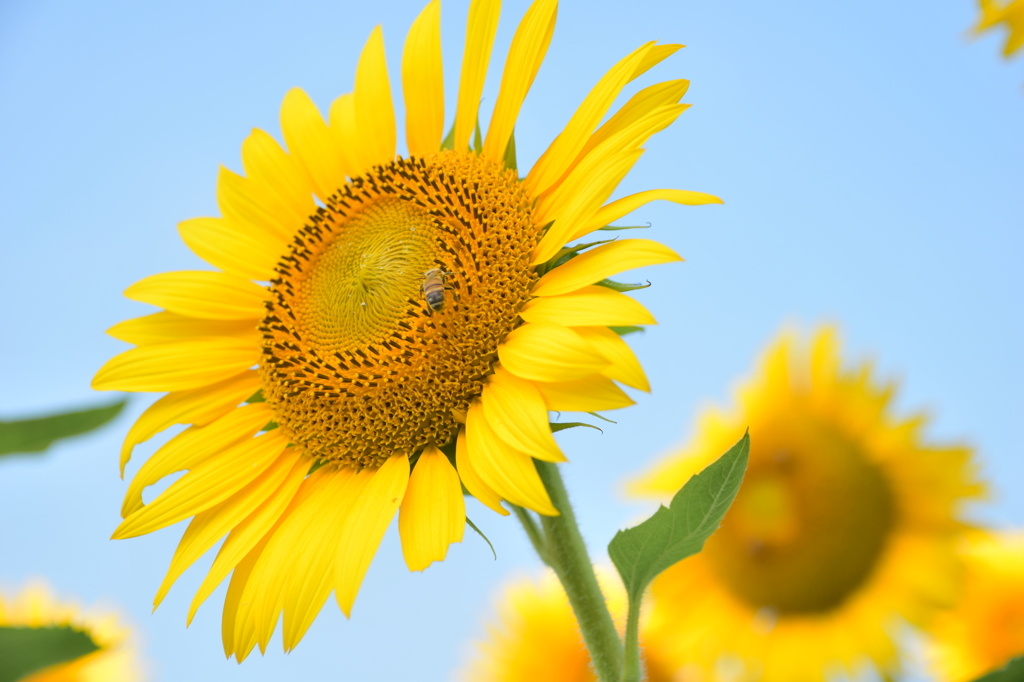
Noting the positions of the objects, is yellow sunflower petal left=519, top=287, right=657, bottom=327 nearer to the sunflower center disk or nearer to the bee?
the bee

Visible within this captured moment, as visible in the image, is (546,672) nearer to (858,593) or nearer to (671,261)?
(858,593)

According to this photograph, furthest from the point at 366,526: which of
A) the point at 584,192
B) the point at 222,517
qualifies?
the point at 584,192

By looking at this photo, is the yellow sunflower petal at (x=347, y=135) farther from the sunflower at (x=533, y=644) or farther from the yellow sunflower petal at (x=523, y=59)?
the sunflower at (x=533, y=644)

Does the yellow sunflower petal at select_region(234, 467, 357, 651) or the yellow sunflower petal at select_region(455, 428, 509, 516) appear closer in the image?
the yellow sunflower petal at select_region(455, 428, 509, 516)

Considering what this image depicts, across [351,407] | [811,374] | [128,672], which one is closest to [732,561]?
[811,374]

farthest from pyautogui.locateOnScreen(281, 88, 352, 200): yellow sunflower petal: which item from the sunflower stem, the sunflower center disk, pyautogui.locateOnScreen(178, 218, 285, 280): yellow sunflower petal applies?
the sunflower center disk

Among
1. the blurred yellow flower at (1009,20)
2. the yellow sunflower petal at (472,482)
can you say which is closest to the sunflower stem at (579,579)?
the yellow sunflower petal at (472,482)

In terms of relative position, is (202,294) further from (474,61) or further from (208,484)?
(474,61)
